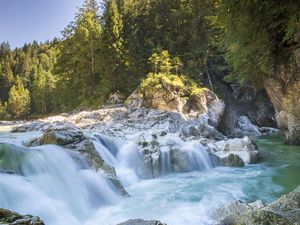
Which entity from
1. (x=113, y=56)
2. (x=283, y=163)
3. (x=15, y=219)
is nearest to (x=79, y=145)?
(x=15, y=219)

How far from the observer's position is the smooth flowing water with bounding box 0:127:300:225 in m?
7.50

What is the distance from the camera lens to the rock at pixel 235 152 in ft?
45.6

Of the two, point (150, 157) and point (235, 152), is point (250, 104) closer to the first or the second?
point (235, 152)

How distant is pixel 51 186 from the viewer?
28.2ft

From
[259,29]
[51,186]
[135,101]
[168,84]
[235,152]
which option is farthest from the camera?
[135,101]

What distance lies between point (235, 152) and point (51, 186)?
30.9 ft

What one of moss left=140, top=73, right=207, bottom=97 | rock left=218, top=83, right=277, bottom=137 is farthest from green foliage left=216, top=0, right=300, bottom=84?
rock left=218, top=83, right=277, bottom=137

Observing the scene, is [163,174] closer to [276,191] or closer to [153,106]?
[276,191]

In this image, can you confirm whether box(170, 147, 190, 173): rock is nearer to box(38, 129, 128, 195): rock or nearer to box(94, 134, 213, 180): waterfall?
box(94, 134, 213, 180): waterfall

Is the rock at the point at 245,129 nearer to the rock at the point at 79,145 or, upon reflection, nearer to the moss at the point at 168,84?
the moss at the point at 168,84

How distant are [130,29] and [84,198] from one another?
1033 inches

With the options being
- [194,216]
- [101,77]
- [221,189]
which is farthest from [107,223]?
[101,77]

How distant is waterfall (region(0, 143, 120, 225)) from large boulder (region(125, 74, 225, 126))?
14.3 metres

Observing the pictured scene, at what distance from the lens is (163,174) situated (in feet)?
41.3
